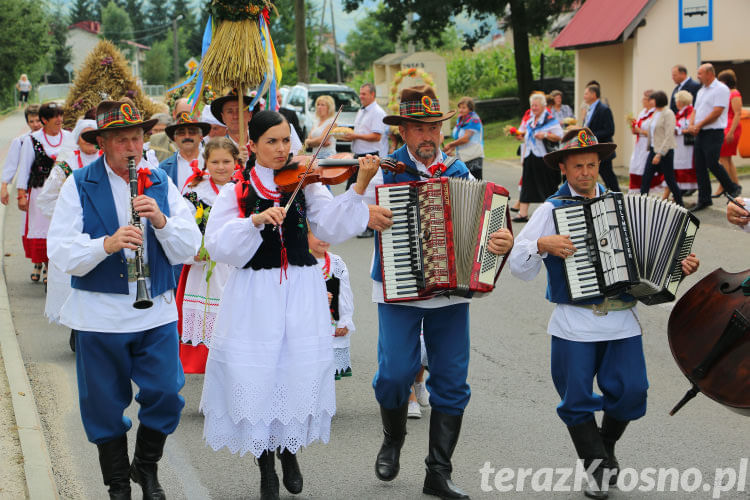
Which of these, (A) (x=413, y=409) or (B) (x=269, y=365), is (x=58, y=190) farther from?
(B) (x=269, y=365)

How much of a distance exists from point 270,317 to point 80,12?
149 metres

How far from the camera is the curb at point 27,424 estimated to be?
536 centimetres

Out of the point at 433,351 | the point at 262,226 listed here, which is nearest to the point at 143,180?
the point at 262,226

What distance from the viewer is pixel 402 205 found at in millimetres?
5164

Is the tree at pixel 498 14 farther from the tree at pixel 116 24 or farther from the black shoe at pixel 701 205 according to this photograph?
the tree at pixel 116 24

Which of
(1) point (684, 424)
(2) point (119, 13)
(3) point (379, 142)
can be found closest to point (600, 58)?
(3) point (379, 142)

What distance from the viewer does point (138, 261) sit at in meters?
4.82

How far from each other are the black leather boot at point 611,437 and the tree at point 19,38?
4531 centimetres

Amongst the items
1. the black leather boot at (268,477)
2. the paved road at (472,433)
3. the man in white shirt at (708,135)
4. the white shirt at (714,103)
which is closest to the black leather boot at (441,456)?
the paved road at (472,433)

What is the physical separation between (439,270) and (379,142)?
31.6 feet

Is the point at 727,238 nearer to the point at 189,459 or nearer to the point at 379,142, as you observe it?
the point at 379,142

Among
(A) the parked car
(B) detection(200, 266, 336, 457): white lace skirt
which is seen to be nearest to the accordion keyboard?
(B) detection(200, 266, 336, 457): white lace skirt

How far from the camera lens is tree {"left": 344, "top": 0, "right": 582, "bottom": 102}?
32.8 m

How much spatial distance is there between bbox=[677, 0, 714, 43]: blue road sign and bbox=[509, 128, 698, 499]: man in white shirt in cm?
997
